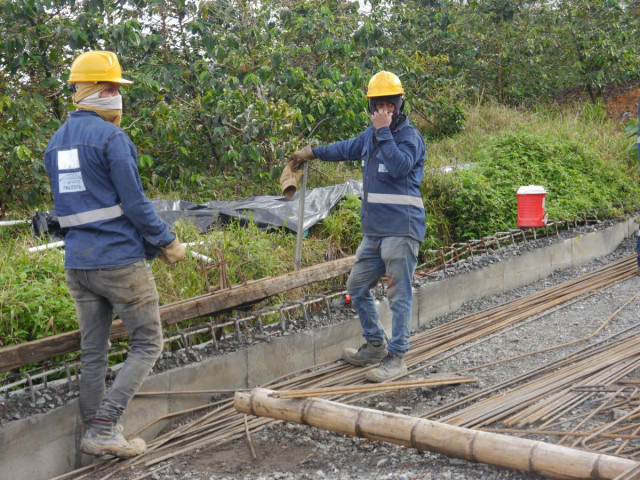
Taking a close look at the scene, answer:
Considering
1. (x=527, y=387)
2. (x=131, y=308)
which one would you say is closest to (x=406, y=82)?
(x=527, y=387)

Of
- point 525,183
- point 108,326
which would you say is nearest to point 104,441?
point 108,326

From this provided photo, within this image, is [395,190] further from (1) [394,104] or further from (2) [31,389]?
(2) [31,389]

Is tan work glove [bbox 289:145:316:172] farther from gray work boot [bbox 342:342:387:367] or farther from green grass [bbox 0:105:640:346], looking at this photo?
gray work boot [bbox 342:342:387:367]

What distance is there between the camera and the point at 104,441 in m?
4.11

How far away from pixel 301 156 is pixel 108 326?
2.15 meters

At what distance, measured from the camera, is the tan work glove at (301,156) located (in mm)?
5688

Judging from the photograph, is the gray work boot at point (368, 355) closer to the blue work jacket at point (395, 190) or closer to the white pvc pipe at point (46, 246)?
the blue work jacket at point (395, 190)

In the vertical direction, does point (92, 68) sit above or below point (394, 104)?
above

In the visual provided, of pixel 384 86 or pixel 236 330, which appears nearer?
pixel 384 86

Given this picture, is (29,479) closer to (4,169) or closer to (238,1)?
(4,169)

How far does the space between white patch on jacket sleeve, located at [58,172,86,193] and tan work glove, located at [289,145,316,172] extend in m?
1.99

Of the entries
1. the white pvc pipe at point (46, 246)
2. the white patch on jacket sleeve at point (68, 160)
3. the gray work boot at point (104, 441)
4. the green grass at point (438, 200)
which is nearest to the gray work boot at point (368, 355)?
the green grass at point (438, 200)

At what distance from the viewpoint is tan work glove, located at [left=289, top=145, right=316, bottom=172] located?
5688mm

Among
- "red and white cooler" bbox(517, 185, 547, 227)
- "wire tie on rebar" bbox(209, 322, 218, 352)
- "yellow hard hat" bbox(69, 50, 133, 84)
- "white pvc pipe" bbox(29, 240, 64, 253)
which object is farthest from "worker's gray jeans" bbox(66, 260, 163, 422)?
"red and white cooler" bbox(517, 185, 547, 227)
